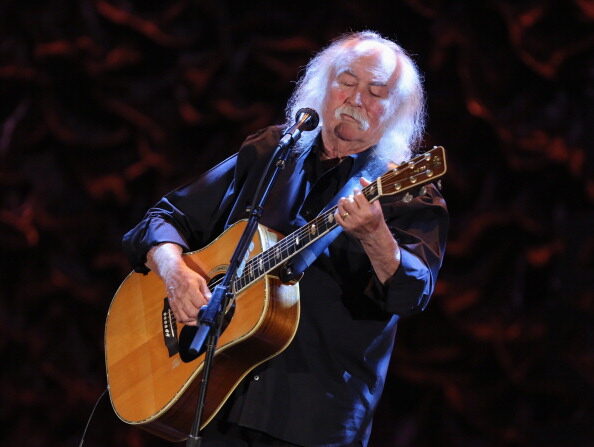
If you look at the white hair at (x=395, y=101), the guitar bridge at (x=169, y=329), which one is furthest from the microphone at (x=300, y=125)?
the guitar bridge at (x=169, y=329)

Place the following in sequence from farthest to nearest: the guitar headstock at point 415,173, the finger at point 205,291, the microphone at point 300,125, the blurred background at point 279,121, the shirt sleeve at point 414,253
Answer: the blurred background at point 279,121
the finger at point 205,291
the microphone at point 300,125
the shirt sleeve at point 414,253
the guitar headstock at point 415,173

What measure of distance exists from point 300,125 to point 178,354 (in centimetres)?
82

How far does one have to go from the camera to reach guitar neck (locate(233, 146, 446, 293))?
6.42ft

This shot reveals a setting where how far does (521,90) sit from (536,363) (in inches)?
46.9

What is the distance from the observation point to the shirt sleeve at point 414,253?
2.10 m

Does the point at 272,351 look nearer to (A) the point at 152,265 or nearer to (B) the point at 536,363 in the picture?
(A) the point at 152,265

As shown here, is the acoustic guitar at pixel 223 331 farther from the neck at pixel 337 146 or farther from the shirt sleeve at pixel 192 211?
the neck at pixel 337 146

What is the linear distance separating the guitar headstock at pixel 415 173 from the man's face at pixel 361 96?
583 millimetres

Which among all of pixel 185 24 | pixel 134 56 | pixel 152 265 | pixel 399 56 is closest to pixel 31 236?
pixel 134 56

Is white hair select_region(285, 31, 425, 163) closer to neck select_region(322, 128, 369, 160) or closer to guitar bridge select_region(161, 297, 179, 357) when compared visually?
neck select_region(322, 128, 369, 160)

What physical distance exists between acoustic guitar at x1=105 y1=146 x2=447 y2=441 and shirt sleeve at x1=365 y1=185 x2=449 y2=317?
8.6 inches

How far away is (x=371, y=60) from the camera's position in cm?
267

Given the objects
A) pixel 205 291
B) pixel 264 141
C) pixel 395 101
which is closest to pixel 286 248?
pixel 205 291

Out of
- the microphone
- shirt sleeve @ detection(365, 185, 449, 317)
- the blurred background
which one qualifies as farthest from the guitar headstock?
the blurred background
